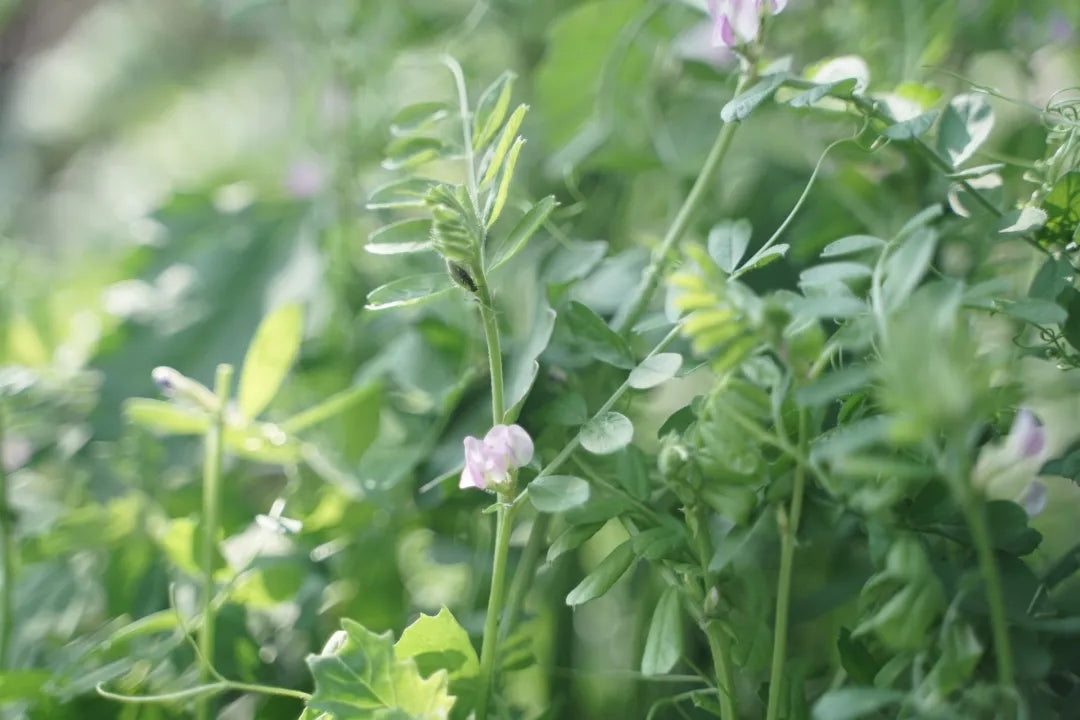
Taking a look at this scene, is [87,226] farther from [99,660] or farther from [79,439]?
[99,660]

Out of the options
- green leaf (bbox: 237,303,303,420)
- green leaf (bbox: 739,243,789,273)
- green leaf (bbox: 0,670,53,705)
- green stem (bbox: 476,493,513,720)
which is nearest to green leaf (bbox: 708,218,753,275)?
green leaf (bbox: 739,243,789,273)

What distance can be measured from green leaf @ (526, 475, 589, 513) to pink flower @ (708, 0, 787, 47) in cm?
18

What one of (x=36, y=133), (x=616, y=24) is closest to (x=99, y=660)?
(x=616, y=24)

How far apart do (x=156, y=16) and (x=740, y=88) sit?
1.25 meters

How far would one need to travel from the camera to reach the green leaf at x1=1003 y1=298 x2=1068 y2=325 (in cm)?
32

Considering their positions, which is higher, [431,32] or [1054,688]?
[431,32]

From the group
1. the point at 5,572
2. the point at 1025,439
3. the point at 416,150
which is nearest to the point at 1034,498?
the point at 1025,439

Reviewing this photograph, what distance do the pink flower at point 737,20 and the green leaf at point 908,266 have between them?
0.36 ft

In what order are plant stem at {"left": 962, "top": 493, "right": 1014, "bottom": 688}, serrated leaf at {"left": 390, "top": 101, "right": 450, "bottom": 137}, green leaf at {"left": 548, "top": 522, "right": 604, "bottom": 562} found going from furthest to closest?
serrated leaf at {"left": 390, "top": 101, "right": 450, "bottom": 137} → green leaf at {"left": 548, "top": 522, "right": 604, "bottom": 562} → plant stem at {"left": 962, "top": 493, "right": 1014, "bottom": 688}

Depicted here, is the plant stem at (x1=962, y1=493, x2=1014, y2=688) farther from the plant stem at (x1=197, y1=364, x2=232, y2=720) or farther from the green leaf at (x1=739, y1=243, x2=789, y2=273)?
the plant stem at (x1=197, y1=364, x2=232, y2=720)

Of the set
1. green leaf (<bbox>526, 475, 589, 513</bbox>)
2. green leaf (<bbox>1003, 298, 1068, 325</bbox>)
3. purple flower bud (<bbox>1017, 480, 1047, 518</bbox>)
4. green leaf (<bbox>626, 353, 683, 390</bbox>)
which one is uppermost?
green leaf (<bbox>1003, 298, 1068, 325</bbox>)

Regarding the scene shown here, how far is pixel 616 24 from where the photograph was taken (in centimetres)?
64

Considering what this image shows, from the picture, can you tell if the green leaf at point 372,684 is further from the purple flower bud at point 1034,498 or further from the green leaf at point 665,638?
the purple flower bud at point 1034,498

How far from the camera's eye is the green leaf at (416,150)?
17.4 inches
